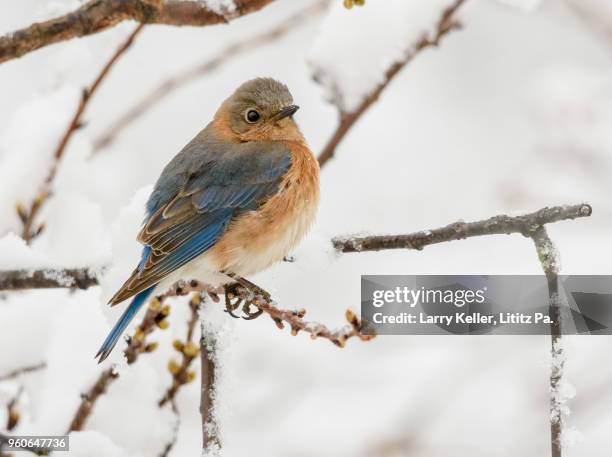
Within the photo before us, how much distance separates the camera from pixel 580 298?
328 cm

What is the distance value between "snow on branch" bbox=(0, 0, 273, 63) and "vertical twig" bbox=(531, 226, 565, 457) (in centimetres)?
147

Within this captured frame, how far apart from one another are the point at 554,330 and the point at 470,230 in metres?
0.45

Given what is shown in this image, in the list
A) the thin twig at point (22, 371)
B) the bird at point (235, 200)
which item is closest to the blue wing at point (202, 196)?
the bird at point (235, 200)

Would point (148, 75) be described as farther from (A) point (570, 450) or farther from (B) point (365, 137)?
(A) point (570, 450)

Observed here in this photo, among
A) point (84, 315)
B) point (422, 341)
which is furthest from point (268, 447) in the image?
point (84, 315)

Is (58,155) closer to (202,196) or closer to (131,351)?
(202,196)

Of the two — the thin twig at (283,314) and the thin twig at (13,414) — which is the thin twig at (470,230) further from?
the thin twig at (13,414)

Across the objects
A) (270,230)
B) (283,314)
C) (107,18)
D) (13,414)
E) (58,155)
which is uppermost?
(107,18)

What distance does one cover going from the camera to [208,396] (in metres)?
3.44

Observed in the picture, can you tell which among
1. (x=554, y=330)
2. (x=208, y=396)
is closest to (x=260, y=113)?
(x=208, y=396)

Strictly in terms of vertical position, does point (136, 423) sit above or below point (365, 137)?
below

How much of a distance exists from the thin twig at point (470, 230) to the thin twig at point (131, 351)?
0.76 meters

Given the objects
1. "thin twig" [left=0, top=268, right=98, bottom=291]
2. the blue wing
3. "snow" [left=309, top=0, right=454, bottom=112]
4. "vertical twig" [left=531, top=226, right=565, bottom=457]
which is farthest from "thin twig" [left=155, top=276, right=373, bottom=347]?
"snow" [left=309, top=0, right=454, bottom=112]

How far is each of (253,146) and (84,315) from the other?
111cm
